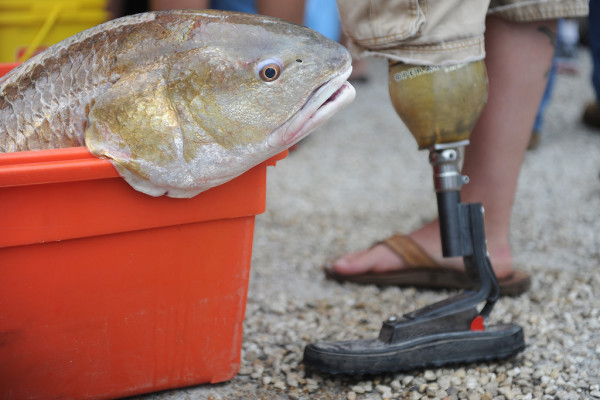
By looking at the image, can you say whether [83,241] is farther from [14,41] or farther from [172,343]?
[14,41]

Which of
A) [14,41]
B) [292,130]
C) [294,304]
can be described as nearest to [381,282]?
[294,304]

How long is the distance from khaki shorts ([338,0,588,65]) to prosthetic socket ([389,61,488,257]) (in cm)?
2

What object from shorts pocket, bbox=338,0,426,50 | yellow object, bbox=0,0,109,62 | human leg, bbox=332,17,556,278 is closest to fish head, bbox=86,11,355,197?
shorts pocket, bbox=338,0,426,50

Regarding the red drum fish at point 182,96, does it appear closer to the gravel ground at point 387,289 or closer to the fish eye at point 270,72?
the fish eye at point 270,72

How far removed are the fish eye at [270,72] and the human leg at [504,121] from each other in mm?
820

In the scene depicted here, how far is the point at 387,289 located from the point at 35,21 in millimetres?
1377

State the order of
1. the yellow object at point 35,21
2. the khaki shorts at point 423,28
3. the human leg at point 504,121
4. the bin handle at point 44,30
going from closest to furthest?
1. the khaki shorts at point 423,28
2. the human leg at point 504,121
3. the bin handle at point 44,30
4. the yellow object at point 35,21

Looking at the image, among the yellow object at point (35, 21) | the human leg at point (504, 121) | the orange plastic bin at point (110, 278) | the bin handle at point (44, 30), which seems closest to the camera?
the orange plastic bin at point (110, 278)

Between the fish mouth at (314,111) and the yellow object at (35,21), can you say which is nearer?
the fish mouth at (314,111)

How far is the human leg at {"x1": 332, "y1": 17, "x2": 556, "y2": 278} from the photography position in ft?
5.49

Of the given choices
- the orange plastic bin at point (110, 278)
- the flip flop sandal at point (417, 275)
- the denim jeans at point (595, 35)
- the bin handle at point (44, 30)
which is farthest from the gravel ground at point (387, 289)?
the bin handle at point (44, 30)

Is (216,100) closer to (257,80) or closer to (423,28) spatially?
(257,80)

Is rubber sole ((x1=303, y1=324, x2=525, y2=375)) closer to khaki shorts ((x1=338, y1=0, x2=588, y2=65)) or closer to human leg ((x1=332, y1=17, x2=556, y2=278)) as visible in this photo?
human leg ((x1=332, y1=17, x2=556, y2=278))

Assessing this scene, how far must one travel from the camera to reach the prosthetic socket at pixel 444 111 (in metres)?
1.33
